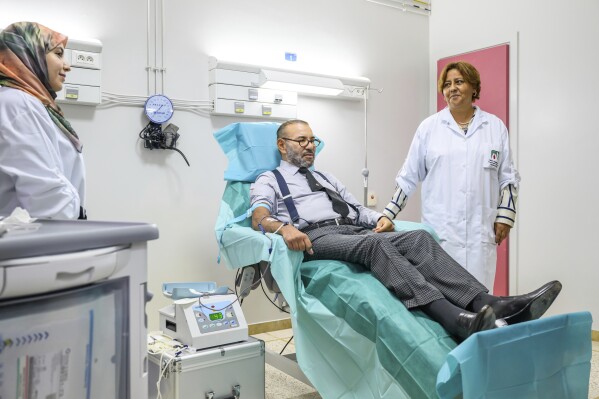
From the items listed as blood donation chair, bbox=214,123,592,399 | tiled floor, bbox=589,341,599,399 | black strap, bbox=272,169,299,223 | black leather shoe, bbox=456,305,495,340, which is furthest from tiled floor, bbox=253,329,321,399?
tiled floor, bbox=589,341,599,399

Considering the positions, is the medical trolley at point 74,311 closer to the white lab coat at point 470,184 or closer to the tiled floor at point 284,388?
the tiled floor at point 284,388

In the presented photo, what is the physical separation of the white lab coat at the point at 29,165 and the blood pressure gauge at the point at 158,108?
131 cm

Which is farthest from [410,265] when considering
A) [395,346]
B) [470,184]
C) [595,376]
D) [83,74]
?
A: [83,74]

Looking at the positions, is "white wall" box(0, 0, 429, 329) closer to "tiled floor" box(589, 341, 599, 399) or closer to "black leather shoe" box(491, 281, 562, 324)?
"tiled floor" box(589, 341, 599, 399)

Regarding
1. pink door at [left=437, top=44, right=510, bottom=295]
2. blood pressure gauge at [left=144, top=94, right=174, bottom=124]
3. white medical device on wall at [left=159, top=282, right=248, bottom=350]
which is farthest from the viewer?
pink door at [left=437, top=44, right=510, bottom=295]

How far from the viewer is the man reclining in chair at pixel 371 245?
179 cm

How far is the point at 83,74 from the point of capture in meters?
2.73

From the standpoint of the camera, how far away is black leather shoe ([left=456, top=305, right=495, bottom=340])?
1.63 meters

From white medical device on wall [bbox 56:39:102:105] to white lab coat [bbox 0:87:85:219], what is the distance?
1.12 m

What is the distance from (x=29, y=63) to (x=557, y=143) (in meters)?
3.01

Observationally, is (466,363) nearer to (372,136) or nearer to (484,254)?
(484,254)

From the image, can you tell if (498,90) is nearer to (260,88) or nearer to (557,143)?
(557,143)

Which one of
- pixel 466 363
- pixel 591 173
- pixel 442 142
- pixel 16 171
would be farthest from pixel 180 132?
pixel 591 173

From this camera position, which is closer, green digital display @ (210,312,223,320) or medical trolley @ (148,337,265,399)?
medical trolley @ (148,337,265,399)
